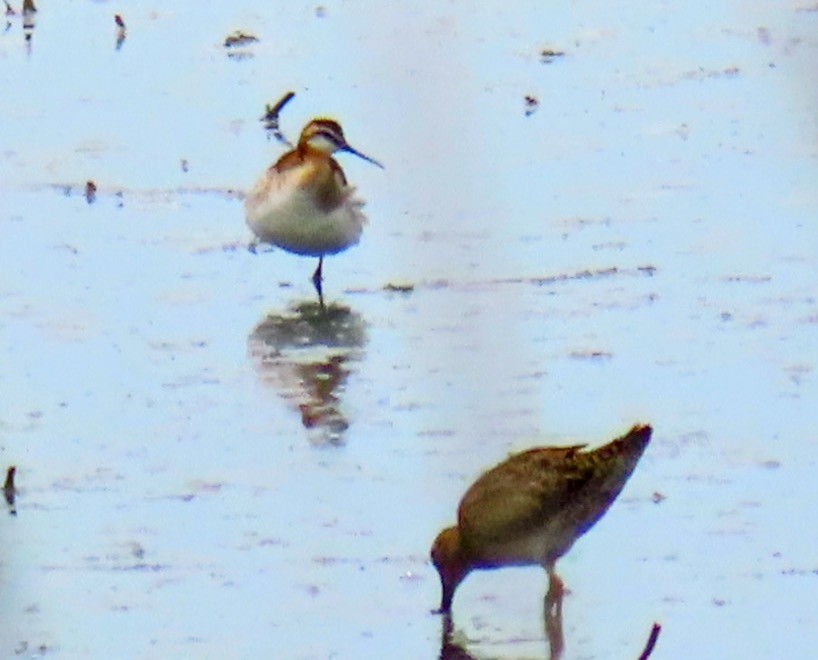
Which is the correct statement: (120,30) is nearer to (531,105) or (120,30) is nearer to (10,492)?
(531,105)

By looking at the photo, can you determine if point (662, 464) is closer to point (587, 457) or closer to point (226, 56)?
point (587, 457)

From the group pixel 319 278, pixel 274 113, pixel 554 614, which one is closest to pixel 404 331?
pixel 319 278

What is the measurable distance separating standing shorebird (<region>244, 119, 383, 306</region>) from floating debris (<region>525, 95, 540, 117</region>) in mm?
1464

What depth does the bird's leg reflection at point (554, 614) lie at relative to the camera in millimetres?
6195

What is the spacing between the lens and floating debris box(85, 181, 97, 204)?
10.3 metres

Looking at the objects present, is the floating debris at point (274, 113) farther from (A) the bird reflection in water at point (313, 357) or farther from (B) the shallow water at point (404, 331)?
(A) the bird reflection in water at point (313, 357)

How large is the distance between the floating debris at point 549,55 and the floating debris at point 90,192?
2.91 metres

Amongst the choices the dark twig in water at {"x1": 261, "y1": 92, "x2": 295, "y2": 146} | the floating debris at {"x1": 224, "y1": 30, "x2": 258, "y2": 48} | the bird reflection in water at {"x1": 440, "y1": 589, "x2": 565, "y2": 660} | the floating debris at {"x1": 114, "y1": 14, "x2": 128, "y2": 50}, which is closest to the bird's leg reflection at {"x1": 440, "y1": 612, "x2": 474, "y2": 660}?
the bird reflection in water at {"x1": 440, "y1": 589, "x2": 565, "y2": 660}

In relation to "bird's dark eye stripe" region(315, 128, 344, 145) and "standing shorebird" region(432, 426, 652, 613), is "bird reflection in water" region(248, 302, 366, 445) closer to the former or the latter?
"standing shorebird" region(432, 426, 652, 613)

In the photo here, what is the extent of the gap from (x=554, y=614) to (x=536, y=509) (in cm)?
37

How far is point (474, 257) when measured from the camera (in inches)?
369

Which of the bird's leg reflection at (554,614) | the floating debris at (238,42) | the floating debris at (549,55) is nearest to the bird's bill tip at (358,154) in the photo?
the floating debris at (549,55)

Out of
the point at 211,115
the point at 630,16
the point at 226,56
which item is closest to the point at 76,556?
the point at 211,115

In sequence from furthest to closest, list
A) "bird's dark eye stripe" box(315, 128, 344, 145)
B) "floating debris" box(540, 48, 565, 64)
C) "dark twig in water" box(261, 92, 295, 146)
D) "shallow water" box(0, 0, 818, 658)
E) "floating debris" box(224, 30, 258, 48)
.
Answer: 1. "floating debris" box(224, 30, 258, 48)
2. "floating debris" box(540, 48, 565, 64)
3. "dark twig in water" box(261, 92, 295, 146)
4. "bird's dark eye stripe" box(315, 128, 344, 145)
5. "shallow water" box(0, 0, 818, 658)
